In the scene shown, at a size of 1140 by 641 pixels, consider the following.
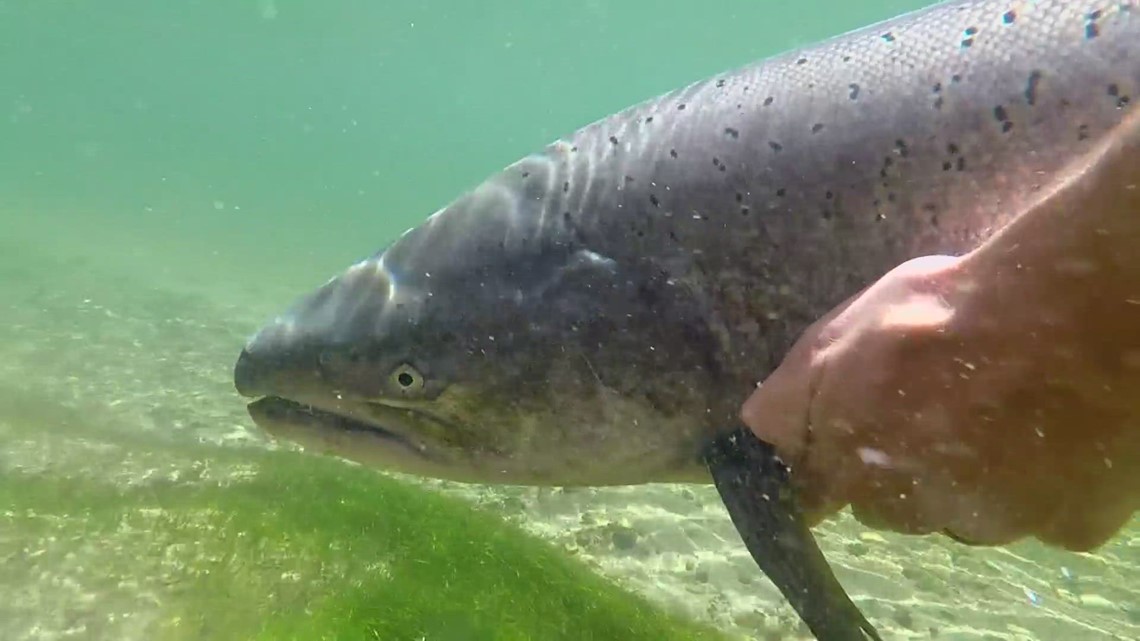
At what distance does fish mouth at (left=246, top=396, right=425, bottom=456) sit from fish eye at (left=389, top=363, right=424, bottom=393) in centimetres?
11

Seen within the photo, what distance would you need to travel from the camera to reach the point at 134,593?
14.5 feet

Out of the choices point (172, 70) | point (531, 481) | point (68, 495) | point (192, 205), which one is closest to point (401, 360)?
point (531, 481)

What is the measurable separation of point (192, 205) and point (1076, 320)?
64703 mm

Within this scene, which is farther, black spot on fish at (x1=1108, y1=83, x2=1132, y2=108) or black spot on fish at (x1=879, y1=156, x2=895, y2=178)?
black spot on fish at (x1=879, y1=156, x2=895, y2=178)

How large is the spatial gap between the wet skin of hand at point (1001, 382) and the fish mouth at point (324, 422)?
1502 millimetres

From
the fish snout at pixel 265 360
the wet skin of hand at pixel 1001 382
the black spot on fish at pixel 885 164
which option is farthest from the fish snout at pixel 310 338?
the black spot on fish at pixel 885 164

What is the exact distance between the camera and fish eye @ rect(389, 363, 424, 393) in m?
2.77

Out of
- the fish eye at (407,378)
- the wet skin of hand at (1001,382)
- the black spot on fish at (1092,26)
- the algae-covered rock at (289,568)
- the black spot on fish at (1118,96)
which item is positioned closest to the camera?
the wet skin of hand at (1001,382)

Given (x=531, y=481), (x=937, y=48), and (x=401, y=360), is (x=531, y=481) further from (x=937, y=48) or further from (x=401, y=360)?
(x=937, y=48)

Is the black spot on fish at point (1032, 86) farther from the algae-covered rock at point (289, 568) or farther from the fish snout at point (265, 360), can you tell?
the algae-covered rock at point (289, 568)

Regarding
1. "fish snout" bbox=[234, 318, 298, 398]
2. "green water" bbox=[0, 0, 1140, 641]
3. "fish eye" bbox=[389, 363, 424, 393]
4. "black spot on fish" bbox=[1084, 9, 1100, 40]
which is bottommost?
"green water" bbox=[0, 0, 1140, 641]

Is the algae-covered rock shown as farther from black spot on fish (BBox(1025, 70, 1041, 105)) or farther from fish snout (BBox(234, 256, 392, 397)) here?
black spot on fish (BBox(1025, 70, 1041, 105))

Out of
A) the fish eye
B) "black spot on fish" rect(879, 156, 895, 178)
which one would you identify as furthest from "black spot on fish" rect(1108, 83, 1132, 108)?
the fish eye

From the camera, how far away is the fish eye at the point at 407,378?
2766mm
